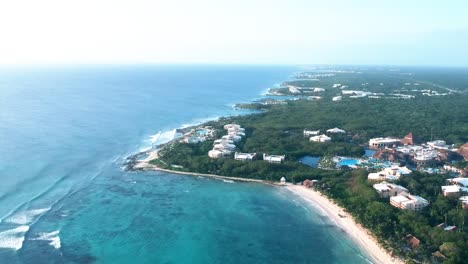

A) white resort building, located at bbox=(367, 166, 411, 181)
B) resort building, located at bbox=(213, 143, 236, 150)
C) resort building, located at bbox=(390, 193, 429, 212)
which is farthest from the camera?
resort building, located at bbox=(213, 143, 236, 150)

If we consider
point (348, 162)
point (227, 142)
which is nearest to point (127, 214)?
point (227, 142)

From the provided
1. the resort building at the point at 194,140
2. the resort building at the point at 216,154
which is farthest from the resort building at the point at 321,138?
the resort building at the point at 216,154

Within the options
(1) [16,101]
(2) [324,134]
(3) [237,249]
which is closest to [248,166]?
(3) [237,249]

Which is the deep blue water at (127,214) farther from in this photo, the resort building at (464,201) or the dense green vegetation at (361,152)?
the resort building at (464,201)

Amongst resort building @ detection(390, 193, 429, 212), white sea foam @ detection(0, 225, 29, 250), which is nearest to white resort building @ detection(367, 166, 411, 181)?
resort building @ detection(390, 193, 429, 212)

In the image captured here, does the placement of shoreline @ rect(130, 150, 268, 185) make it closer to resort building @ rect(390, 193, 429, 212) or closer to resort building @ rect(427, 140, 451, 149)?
resort building @ rect(390, 193, 429, 212)

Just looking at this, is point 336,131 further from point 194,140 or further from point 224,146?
point 194,140

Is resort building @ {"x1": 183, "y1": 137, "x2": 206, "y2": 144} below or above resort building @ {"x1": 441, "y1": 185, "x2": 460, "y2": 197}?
above
